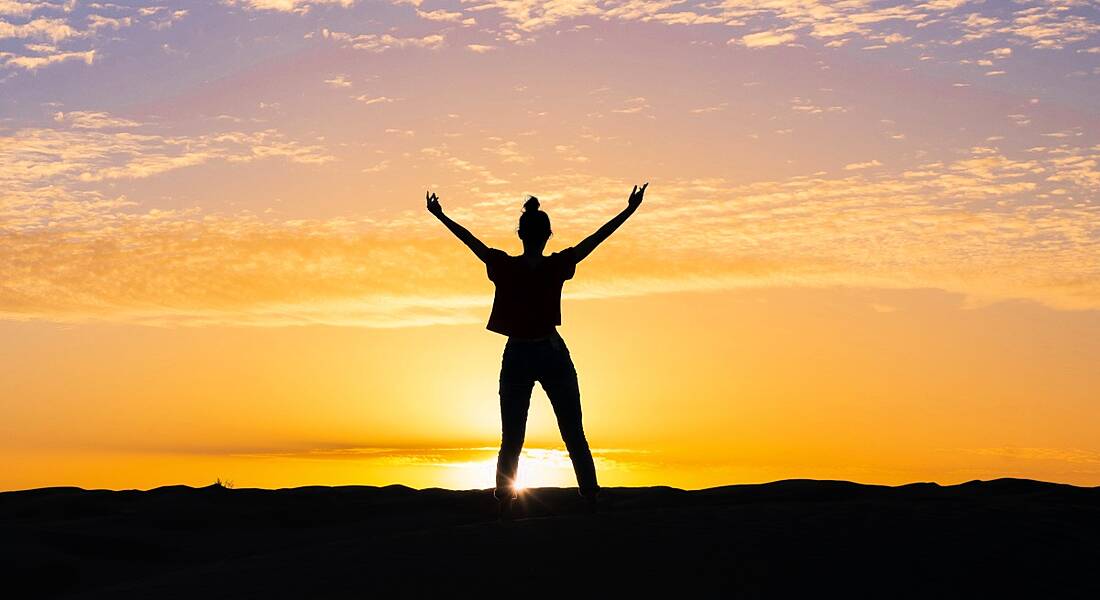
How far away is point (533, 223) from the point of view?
Result: 9258 mm

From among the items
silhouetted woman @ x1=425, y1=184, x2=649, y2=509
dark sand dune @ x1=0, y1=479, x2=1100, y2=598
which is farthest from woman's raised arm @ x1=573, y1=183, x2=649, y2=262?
dark sand dune @ x1=0, y1=479, x2=1100, y2=598

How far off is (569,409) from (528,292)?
3.07 feet

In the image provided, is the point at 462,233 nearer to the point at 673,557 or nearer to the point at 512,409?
the point at 512,409

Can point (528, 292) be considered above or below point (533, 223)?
below

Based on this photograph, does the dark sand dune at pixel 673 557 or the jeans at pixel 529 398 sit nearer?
the dark sand dune at pixel 673 557

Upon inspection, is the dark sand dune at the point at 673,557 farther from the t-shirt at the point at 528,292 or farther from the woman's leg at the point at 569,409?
the t-shirt at the point at 528,292

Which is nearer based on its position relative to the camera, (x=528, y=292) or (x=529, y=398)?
(x=528, y=292)

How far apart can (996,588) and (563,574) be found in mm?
2487

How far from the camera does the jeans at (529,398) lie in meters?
9.20

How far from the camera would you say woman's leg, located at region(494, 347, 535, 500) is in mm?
9234

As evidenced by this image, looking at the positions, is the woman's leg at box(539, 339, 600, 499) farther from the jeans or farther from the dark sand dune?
the dark sand dune

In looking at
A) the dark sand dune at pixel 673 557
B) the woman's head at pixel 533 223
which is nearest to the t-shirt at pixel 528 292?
the woman's head at pixel 533 223

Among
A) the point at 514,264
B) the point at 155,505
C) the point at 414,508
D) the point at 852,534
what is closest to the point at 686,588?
the point at 852,534

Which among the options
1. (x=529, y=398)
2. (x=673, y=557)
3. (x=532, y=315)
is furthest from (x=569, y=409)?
(x=673, y=557)
